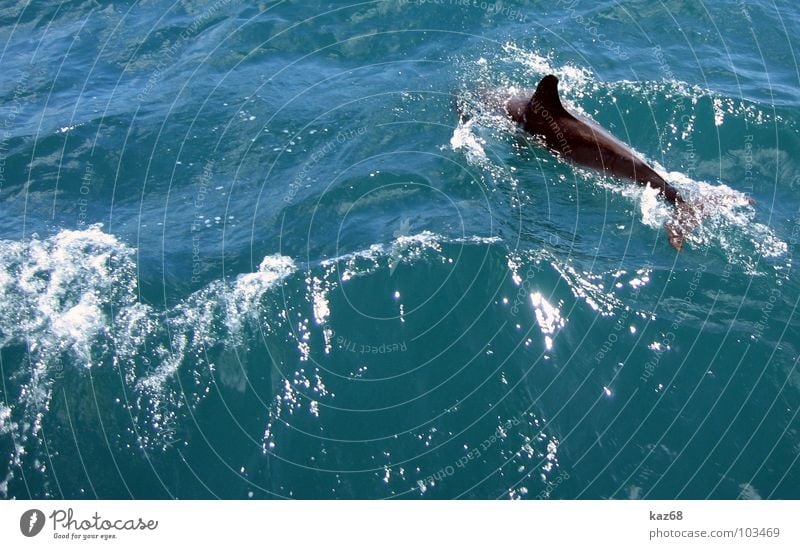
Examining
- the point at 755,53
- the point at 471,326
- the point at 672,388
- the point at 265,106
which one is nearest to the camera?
the point at 672,388

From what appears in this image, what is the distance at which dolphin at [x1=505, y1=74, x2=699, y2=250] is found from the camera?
16375 millimetres

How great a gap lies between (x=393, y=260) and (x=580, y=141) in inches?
234

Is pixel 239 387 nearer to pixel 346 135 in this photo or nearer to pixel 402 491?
pixel 402 491

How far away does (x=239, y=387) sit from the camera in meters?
12.6

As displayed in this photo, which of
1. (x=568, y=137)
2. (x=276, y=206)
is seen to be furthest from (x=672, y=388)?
(x=276, y=206)

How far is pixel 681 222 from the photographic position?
50.6ft

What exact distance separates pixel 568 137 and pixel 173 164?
9.51 metres
